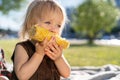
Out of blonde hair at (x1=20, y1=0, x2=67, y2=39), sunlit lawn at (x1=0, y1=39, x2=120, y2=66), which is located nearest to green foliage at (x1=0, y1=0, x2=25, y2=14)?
sunlit lawn at (x1=0, y1=39, x2=120, y2=66)

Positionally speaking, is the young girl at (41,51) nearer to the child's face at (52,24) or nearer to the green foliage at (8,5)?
the child's face at (52,24)

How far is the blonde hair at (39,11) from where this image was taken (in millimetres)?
2307

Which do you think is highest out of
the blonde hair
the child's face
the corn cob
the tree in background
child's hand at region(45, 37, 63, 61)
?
the blonde hair

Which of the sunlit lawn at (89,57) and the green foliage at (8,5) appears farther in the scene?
the green foliage at (8,5)

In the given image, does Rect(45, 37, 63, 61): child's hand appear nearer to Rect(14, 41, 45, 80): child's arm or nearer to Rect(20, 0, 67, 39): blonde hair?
Rect(14, 41, 45, 80): child's arm

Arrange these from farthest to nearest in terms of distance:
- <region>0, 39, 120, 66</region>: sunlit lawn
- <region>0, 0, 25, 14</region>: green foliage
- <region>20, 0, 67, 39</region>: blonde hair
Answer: <region>0, 0, 25, 14</region>: green foliage, <region>0, 39, 120, 66</region>: sunlit lawn, <region>20, 0, 67, 39</region>: blonde hair

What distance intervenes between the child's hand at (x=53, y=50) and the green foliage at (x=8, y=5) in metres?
25.9

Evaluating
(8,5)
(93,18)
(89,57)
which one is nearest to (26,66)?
(89,57)

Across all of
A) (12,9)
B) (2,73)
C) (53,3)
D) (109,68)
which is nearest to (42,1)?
(53,3)

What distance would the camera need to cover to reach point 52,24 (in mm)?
2262

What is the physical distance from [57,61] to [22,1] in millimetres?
26294

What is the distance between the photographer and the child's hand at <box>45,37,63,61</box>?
2.19m

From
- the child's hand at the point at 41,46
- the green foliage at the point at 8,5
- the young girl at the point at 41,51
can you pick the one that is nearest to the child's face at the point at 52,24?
the young girl at the point at 41,51

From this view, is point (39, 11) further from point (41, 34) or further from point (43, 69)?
point (43, 69)
